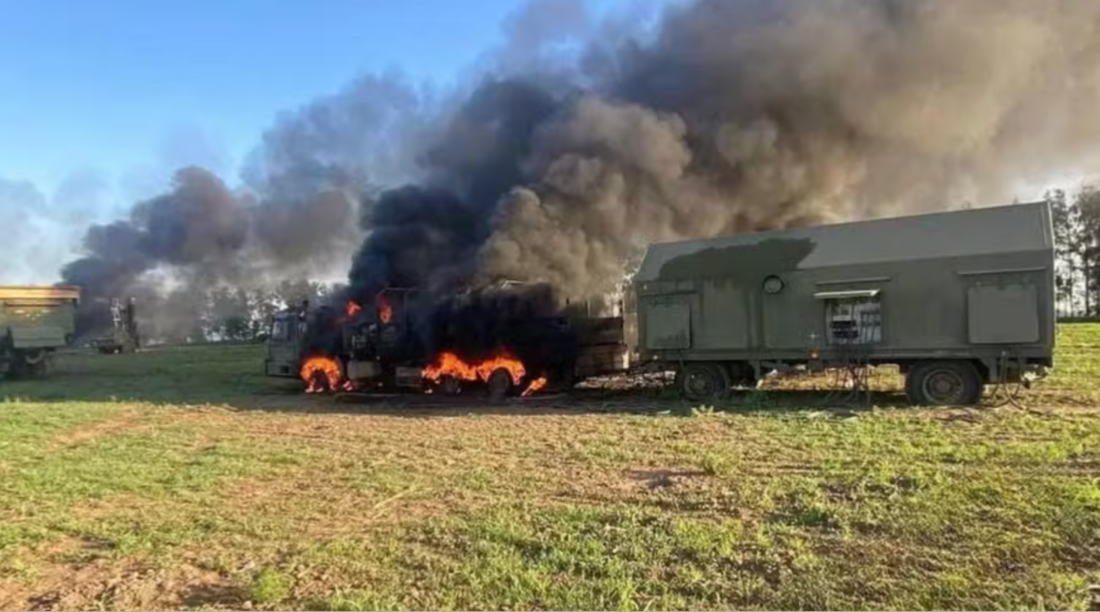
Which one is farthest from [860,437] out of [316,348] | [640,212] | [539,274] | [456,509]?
[316,348]

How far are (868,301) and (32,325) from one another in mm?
28399

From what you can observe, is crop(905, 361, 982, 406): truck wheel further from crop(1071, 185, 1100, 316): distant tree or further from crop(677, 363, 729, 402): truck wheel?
crop(1071, 185, 1100, 316): distant tree

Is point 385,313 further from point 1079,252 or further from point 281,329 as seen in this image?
point 1079,252

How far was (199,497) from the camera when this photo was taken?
29.0 feet

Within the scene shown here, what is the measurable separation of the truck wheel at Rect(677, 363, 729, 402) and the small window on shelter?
2450 millimetres

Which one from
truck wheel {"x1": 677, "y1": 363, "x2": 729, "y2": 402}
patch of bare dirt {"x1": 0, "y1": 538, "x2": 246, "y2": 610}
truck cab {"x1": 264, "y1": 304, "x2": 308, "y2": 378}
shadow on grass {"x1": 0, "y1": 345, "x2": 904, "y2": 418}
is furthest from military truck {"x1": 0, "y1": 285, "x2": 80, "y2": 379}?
patch of bare dirt {"x1": 0, "y1": 538, "x2": 246, "y2": 610}

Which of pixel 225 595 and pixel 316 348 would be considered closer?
pixel 225 595

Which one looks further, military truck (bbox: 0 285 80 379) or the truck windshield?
military truck (bbox: 0 285 80 379)

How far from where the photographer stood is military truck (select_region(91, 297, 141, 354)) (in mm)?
39062

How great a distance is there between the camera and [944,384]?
1489cm

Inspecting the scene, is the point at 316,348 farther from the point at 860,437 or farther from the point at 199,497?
the point at 860,437

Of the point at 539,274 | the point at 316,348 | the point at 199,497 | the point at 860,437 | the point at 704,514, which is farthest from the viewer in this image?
the point at 316,348

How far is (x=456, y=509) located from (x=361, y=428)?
23.6ft

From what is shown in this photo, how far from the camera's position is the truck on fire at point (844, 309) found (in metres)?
14.1
